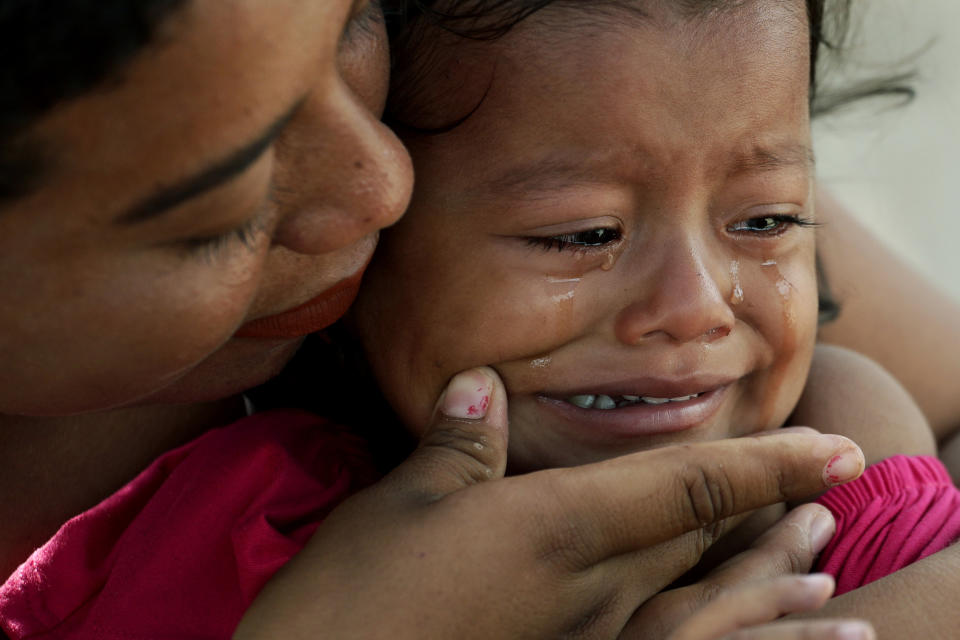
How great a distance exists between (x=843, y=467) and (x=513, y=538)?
314mm

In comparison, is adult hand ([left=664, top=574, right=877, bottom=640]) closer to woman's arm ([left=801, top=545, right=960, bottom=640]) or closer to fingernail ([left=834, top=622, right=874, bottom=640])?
fingernail ([left=834, top=622, right=874, bottom=640])

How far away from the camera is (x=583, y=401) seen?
110 cm

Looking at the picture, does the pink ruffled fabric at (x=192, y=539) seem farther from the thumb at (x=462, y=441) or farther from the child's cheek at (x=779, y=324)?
the child's cheek at (x=779, y=324)

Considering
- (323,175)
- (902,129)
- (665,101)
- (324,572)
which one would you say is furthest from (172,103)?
(902,129)

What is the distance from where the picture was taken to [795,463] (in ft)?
2.97

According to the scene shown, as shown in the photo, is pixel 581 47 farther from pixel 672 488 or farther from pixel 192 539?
pixel 192 539

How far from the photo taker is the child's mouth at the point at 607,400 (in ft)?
3.59

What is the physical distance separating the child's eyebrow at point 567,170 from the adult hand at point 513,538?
0.92 feet

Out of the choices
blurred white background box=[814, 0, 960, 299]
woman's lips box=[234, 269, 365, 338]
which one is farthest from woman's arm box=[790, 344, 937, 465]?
blurred white background box=[814, 0, 960, 299]

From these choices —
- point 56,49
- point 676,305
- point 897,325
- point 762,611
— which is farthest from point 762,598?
point 897,325

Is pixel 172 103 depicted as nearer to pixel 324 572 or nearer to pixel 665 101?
pixel 324 572

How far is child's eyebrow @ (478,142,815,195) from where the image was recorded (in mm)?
1001

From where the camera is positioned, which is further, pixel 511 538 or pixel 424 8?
pixel 424 8

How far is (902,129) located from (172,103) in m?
2.25
